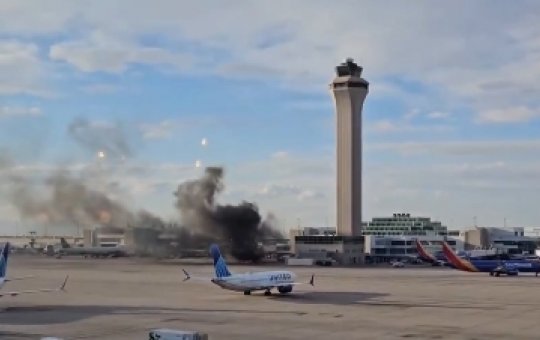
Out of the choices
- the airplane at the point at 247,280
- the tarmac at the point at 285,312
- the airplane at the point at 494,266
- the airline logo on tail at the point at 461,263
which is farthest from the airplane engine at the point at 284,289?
the airline logo on tail at the point at 461,263

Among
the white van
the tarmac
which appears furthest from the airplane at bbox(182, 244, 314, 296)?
the white van

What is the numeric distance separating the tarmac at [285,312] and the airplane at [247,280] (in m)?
1.19

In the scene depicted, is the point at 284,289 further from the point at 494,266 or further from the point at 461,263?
the point at 494,266

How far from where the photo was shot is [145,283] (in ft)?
361

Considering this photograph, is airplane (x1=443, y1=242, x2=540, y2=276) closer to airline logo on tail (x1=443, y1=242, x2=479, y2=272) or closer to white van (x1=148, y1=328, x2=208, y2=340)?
airline logo on tail (x1=443, y1=242, x2=479, y2=272)

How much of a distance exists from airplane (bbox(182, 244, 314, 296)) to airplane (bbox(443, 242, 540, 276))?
2396 inches

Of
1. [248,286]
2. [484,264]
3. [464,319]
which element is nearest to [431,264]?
[484,264]

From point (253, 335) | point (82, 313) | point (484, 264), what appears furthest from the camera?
point (484, 264)

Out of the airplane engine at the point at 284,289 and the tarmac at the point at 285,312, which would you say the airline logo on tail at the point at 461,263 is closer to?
the tarmac at the point at 285,312

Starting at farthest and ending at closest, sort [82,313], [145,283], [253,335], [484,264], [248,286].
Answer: [484,264], [145,283], [248,286], [82,313], [253,335]

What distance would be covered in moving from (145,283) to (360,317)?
5463cm

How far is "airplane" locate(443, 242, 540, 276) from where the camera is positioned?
134m

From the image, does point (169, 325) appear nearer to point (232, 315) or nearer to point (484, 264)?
point (232, 315)

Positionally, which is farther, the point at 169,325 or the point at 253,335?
the point at 169,325
